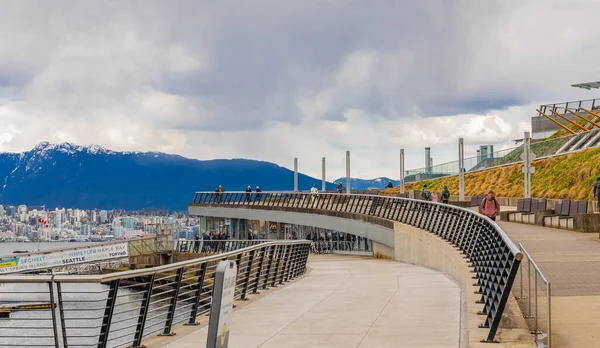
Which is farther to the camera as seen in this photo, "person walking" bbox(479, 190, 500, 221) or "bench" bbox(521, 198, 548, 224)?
"bench" bbox(521, 198, 548, 224)

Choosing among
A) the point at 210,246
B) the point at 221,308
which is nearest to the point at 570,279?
the point at 221,308

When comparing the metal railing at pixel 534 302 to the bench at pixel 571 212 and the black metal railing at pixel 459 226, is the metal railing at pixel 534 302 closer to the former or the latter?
the black metal railing at pixel 459 226

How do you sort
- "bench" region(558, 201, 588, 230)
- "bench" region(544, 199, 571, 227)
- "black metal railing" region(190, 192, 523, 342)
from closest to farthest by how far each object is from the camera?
"black metal railing" region(190, 192, 523, 342) < "bench" region(558, 201, 588, 230) < "bench" region(544, 199, 571, 227)

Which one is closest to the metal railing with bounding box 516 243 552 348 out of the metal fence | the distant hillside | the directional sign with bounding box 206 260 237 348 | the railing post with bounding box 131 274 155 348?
the directional sign with bounding box 206 260 237 348

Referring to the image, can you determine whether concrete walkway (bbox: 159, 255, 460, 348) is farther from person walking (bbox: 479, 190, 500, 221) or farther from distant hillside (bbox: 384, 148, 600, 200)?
distant hillside (bbox: 384, 148, 600, 200)

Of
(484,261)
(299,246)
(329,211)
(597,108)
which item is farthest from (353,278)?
(597,108)

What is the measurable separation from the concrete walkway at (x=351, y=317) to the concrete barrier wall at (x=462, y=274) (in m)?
0.28

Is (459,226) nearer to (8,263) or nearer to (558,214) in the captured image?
(558,214)

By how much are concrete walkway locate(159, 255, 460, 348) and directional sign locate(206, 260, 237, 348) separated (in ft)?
14.1

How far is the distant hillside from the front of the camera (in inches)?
2192

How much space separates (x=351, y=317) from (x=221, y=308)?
7556mm

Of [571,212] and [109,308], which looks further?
[571,212]

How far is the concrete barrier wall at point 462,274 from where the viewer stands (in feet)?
38.5

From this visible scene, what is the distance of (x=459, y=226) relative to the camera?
26.8 metres
